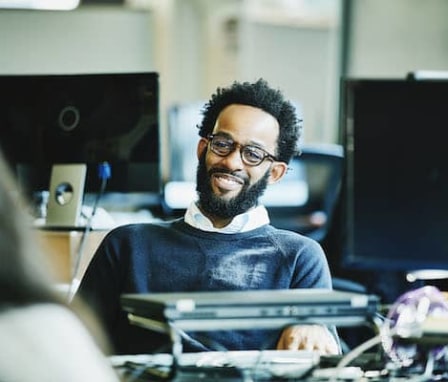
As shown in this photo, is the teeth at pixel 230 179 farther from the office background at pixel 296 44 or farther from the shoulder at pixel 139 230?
the office background at pixel 296 44

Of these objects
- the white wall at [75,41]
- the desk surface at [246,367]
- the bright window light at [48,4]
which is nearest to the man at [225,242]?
the desk surface at [246,367]

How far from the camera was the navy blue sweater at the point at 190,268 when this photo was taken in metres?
1.71

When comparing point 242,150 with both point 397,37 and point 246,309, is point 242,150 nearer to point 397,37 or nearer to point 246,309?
point 246,309

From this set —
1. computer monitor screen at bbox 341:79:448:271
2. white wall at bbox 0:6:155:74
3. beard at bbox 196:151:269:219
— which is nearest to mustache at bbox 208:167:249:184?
beard at bbox 196:151:269:219

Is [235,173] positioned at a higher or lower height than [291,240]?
higher

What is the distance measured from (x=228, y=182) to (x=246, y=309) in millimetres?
495

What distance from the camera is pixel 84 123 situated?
2143 millimetres

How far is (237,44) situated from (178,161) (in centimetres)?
224

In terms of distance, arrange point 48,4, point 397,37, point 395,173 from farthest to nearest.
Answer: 1. point 397,37
2. point 48,4
3. point 395,173

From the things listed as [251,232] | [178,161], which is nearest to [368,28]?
[178,161]

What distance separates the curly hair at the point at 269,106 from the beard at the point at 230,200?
8 cm

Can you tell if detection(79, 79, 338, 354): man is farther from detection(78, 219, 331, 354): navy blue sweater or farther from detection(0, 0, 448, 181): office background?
detection(0, 0, 448, 181): office background

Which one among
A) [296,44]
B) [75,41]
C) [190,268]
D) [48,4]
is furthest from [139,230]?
[296,44]

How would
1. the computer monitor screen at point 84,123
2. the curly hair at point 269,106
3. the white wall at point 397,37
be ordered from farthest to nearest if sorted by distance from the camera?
the white wall at point 397,37, the computer monitor screen at point 84,123, the curly hair at point 269,106
